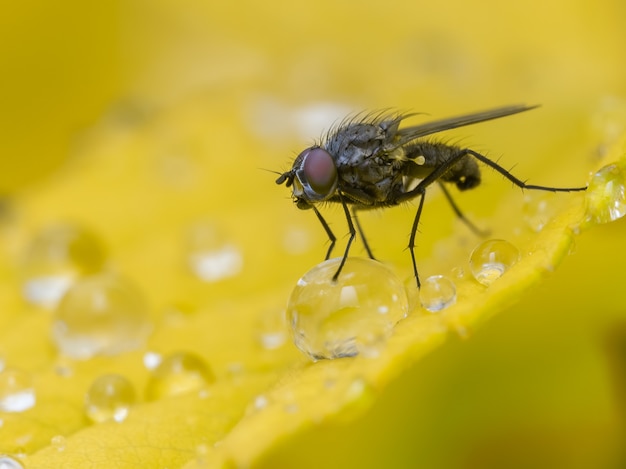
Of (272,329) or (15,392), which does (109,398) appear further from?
(272,329)

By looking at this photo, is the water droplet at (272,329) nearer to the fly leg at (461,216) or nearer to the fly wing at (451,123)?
the fly leg at (461,216)

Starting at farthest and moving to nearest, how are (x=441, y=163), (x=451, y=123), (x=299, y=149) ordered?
1. (x=299, y=149)
2. (x=441, y=163)
3. (x=451, y=123)

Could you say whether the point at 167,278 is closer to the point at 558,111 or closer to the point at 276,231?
the point at 276,231

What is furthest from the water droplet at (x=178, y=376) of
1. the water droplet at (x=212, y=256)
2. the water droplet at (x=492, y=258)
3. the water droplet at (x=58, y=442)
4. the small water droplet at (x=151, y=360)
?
the water droplet at (x=492, y=258)

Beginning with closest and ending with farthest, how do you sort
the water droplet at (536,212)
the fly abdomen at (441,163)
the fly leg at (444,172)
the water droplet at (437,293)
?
the water droplet at (437,293)
the water droplet at (536,212)
the fly leg at (444,172)
the fly abdomen at (441,163)

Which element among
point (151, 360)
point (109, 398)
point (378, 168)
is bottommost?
point (109, 398)

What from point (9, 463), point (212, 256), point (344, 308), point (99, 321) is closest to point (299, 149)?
point (212, 256)
